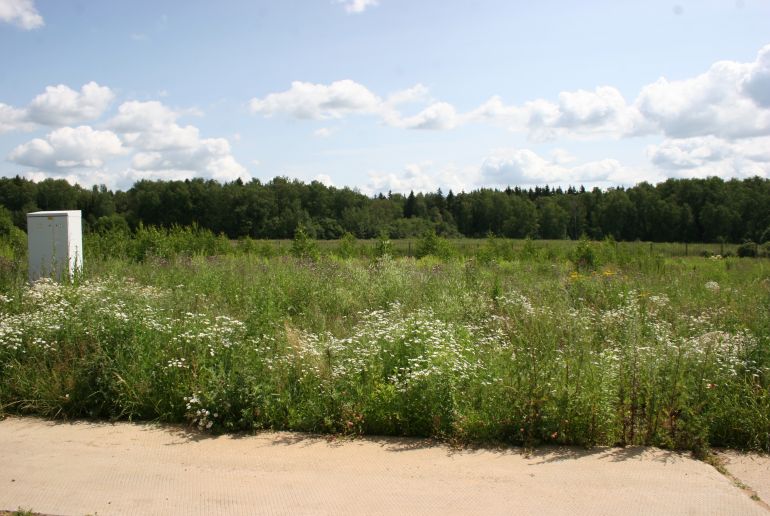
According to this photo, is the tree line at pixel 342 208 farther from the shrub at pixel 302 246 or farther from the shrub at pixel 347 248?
the shrub at pixel 302 246

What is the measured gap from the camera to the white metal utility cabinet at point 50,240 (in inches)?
345

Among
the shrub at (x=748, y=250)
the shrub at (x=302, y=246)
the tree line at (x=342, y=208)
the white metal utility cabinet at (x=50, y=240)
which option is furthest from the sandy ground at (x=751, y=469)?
the tree line at (x=342, y=208)

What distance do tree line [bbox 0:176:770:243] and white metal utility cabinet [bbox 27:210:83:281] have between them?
133 feet

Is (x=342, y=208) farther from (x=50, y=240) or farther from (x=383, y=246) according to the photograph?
(x=50, y=240)

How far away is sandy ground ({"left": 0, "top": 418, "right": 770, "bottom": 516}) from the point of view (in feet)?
12.1

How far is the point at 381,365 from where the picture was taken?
540 centimetres

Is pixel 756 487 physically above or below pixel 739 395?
below

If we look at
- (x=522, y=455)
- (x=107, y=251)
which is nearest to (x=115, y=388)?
(x=522, y=455)

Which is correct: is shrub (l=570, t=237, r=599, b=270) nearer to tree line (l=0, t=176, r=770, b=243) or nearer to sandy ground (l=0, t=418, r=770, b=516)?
sandy ground (l=0, t=418, r=770, b=516)

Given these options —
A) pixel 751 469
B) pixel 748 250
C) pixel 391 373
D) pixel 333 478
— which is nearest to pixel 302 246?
pixel 391 373

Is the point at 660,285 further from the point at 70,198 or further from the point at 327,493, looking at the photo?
the point at 70,198

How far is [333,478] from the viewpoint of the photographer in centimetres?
409

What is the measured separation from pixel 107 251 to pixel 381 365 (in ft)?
42.3

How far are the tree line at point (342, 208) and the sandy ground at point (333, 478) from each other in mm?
45030
